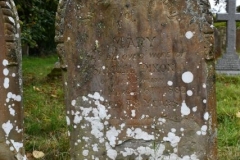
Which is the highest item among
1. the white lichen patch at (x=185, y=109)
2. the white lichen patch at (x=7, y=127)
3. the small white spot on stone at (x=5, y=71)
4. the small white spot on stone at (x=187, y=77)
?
the small white spot on stone at (x=5, y=71)

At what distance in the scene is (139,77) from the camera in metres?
3.41

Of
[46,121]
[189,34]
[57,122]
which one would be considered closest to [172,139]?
[189,34]

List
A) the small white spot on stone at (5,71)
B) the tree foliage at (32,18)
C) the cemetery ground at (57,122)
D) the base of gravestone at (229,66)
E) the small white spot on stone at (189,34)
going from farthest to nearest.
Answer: the base of gravestone at (229,66), the tree foliage at (32,18), the cemetery ground at (57,122), the small white spot on stone at (5,71), the small white spot on stone at (189,34)

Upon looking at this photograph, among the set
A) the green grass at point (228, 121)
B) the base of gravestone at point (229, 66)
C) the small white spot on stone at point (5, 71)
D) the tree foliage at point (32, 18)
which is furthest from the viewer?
the base of gravestone at point (229, 66)

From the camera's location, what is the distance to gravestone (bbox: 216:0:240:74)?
320 inches

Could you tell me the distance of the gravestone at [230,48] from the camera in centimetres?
813

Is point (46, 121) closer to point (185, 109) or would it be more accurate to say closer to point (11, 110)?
point (11, 110)

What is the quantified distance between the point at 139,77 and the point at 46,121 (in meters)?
1.85

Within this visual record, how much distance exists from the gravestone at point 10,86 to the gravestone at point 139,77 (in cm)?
36

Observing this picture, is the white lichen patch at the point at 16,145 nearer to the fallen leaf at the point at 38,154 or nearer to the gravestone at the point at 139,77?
the fallen leaf at the point at 38,154

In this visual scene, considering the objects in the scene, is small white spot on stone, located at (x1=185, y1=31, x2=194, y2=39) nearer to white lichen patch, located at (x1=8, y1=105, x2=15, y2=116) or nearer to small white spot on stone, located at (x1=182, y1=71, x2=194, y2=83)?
small white spot on stone, located at (x1=182, y1=71, x2=194, y2=83)

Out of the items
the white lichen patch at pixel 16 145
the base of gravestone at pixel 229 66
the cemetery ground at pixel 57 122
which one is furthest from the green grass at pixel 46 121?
the base of gravestone at pixel 229 66

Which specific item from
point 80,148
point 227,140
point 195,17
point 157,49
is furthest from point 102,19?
point 227,140

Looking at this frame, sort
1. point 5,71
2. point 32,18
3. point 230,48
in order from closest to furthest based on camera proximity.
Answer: point 5,71
point 32,18
point 230,48
